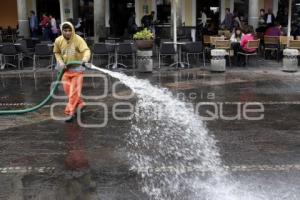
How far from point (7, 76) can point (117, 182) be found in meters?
10.2

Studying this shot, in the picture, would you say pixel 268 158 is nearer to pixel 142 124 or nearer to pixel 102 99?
pixel 142 124

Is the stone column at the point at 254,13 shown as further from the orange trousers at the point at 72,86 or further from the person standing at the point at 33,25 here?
the orange trousers at the point at 72,86

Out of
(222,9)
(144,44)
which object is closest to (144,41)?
(144,44)

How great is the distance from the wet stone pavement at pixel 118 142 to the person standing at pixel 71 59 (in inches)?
16.8

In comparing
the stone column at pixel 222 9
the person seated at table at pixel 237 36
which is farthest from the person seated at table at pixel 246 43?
the stone column at pixel 222 9

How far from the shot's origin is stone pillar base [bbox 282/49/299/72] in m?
15.6

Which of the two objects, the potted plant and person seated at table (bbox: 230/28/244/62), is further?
person seated at table (bbox: 230/28/244/62)

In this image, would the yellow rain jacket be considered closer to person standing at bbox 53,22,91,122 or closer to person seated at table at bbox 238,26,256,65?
person standing at bbox 53,22,91,122

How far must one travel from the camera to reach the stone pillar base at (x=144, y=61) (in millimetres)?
15664

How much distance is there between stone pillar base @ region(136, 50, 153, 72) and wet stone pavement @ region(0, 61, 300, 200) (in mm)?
1414

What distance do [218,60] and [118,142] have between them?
25.9 feet

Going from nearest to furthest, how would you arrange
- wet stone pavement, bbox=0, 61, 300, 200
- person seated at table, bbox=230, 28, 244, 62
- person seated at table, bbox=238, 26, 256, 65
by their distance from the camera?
wet stone pavement, bbox=0, 61, 300, 200, person seated at table, bbox=238, 26, 256, 65, person seated at table, bbox=230, 28, 244, 62

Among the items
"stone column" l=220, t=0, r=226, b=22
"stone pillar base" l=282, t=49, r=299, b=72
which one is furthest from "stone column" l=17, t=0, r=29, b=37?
"stone pillar base" l=282, t=49, r=299, b=72

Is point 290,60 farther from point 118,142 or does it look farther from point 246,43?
point 118,142
